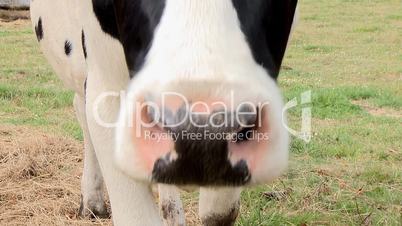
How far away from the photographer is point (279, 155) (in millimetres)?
1661

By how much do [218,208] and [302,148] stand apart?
2.23m

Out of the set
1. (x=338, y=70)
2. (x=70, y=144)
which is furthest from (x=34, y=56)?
(x=70, y=144)

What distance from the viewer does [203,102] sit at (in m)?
1.47

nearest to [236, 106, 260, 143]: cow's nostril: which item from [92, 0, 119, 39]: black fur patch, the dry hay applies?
[92, 0, 119, 39]: black fur patch

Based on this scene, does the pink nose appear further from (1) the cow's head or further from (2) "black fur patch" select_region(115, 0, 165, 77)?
→ (2) "black fur patch" select_region(115, 0, 165, 77)

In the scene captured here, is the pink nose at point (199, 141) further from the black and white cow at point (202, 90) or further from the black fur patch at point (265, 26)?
the black fur patch at point (265, 26)

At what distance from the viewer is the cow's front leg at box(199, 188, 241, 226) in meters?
3.07

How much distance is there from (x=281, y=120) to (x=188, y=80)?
0.25 metres

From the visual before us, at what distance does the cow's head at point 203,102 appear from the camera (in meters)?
1.48

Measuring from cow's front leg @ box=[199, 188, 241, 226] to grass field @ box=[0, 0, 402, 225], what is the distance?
1.25ft

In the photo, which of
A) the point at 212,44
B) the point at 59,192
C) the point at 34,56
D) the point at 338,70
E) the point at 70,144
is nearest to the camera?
the point at 212,44

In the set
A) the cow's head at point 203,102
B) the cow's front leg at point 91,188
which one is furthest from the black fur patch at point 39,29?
the cow's head at point 203,102

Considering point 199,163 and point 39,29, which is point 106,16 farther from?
point 39,29

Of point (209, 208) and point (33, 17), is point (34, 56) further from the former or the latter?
point (209, 208)
